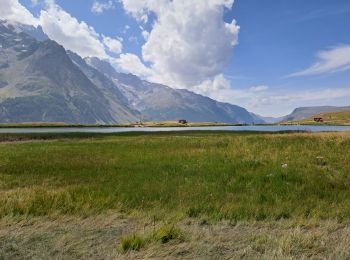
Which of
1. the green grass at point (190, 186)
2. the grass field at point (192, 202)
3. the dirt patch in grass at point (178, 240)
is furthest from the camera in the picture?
the green grass at point (190, 186)

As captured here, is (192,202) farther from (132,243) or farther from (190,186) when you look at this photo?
(132,243)

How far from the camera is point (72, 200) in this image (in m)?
14.7

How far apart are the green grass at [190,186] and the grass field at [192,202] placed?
0.05 metres

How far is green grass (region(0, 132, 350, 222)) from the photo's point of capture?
13.2 m

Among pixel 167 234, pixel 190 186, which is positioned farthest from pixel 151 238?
pixel 190 186

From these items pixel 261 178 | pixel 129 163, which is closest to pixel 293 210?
pixel 261 178

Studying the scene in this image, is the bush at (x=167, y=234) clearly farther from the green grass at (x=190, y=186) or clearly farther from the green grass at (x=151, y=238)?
the green grass at (x=190, y=186)

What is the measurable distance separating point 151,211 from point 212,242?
4266 millimetres

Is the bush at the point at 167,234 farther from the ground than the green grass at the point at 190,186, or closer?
farther from the ground

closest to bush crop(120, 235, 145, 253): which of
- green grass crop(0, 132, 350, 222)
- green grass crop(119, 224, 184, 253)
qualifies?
green grass crop(119, 224, 184, 253)

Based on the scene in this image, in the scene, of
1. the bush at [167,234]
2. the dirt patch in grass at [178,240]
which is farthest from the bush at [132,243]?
the bush at [167,234]

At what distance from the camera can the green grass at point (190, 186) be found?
13203 millimetres

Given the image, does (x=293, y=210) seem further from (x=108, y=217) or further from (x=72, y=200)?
(x=72, y=200)

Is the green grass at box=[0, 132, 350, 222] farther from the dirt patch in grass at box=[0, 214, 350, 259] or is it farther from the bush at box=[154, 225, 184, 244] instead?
the bush at box=[154, 225, 184, 244]
